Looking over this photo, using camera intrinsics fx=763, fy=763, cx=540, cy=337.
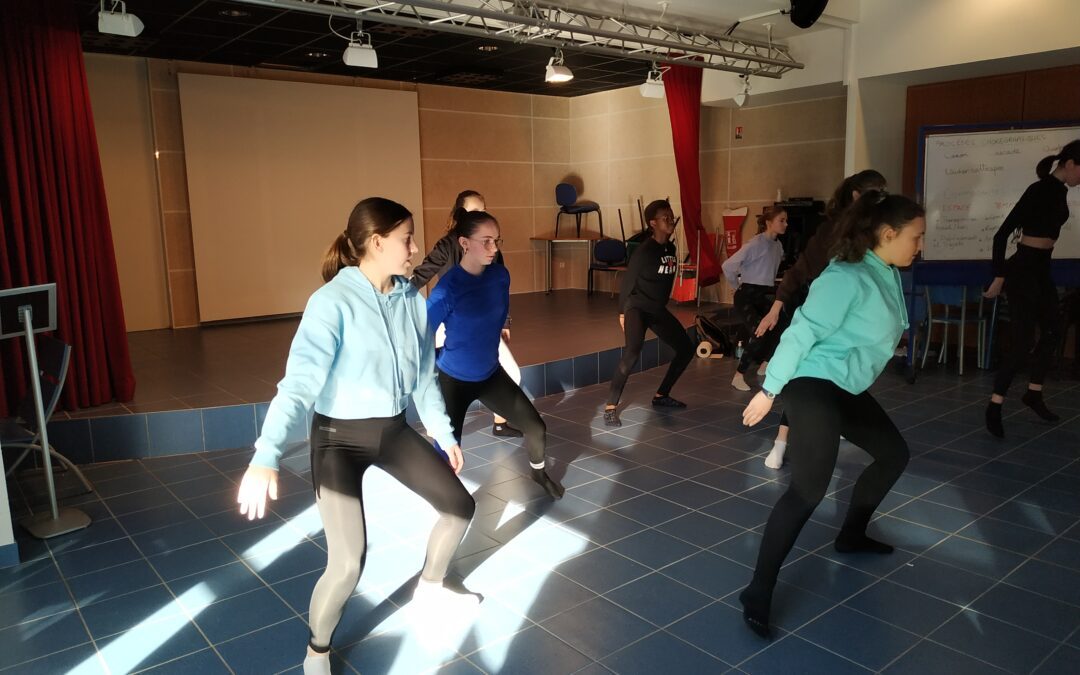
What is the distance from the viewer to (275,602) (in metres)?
2.84

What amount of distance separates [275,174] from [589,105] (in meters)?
4.61

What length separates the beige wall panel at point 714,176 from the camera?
941cm

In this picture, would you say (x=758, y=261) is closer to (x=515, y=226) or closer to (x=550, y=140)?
(x=515, y=226)

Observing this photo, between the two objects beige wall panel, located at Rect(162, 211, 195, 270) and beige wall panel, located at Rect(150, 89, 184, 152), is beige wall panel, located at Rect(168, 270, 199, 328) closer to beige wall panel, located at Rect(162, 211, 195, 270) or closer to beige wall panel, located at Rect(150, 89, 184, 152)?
beige wall panel, located at Rect(162, 211, 195, 270)

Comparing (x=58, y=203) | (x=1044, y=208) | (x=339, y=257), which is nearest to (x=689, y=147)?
(x=1044, y=208)

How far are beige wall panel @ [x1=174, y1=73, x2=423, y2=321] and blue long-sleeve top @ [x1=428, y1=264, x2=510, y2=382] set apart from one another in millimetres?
6066

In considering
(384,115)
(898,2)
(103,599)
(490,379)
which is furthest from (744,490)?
(384,115)

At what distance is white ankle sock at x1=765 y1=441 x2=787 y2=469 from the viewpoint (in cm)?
418

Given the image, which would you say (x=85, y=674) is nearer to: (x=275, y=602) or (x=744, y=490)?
(x=275, y=602)

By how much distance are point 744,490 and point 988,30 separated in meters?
4.72

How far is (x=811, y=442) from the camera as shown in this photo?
8.05 ft

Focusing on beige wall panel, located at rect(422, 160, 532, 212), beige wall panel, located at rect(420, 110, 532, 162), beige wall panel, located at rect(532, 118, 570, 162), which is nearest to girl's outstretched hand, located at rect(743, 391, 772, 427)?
beige wall panel, located at rect(422, 160, 532, 212)

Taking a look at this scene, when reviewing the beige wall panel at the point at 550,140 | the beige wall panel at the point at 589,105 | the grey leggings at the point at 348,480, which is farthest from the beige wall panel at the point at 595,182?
the grey leggings at the point at 348,480

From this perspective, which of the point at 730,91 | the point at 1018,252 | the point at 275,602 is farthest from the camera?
the point at 730,91
